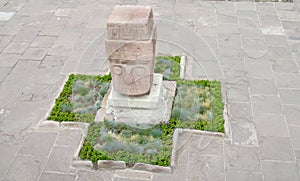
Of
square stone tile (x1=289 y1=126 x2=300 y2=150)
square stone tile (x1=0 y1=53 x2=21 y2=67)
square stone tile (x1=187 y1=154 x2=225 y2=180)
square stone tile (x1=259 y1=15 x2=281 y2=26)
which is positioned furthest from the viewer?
square stone tile (x1=259 y1=15 x2=281 y2=26)

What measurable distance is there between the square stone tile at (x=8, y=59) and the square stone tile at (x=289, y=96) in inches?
202

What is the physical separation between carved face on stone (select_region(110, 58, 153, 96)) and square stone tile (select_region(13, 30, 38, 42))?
11.4 ft

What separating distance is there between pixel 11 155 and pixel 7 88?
5.76 feet

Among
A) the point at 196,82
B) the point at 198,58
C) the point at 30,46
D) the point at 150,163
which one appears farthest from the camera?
the point at 30,46

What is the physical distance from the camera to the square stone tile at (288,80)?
262 inches

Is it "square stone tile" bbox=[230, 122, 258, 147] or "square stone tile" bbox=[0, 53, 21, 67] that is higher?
"square stone tile" bbox=[0, 53, 21, 67]

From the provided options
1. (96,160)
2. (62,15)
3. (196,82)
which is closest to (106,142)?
(96,160)

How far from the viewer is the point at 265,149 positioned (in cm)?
540

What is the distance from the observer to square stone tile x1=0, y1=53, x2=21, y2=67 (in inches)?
289

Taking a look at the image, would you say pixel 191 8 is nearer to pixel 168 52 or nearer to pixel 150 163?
pixel 168 52

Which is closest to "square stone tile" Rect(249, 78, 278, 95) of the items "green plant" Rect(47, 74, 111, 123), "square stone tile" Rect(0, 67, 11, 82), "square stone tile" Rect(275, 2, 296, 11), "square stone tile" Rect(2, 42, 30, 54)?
"green plant" Rect(47, 74, 111, 123)

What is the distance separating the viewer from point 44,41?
804 centimetres

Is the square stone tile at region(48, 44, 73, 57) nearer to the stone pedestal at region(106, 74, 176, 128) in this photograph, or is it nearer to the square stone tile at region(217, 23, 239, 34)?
the stone pedestal at region(106, 74, 176, 128)

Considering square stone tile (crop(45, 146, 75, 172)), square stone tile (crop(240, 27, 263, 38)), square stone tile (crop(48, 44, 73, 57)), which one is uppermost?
square stone tile (crop(48, 44, 73, 57))
